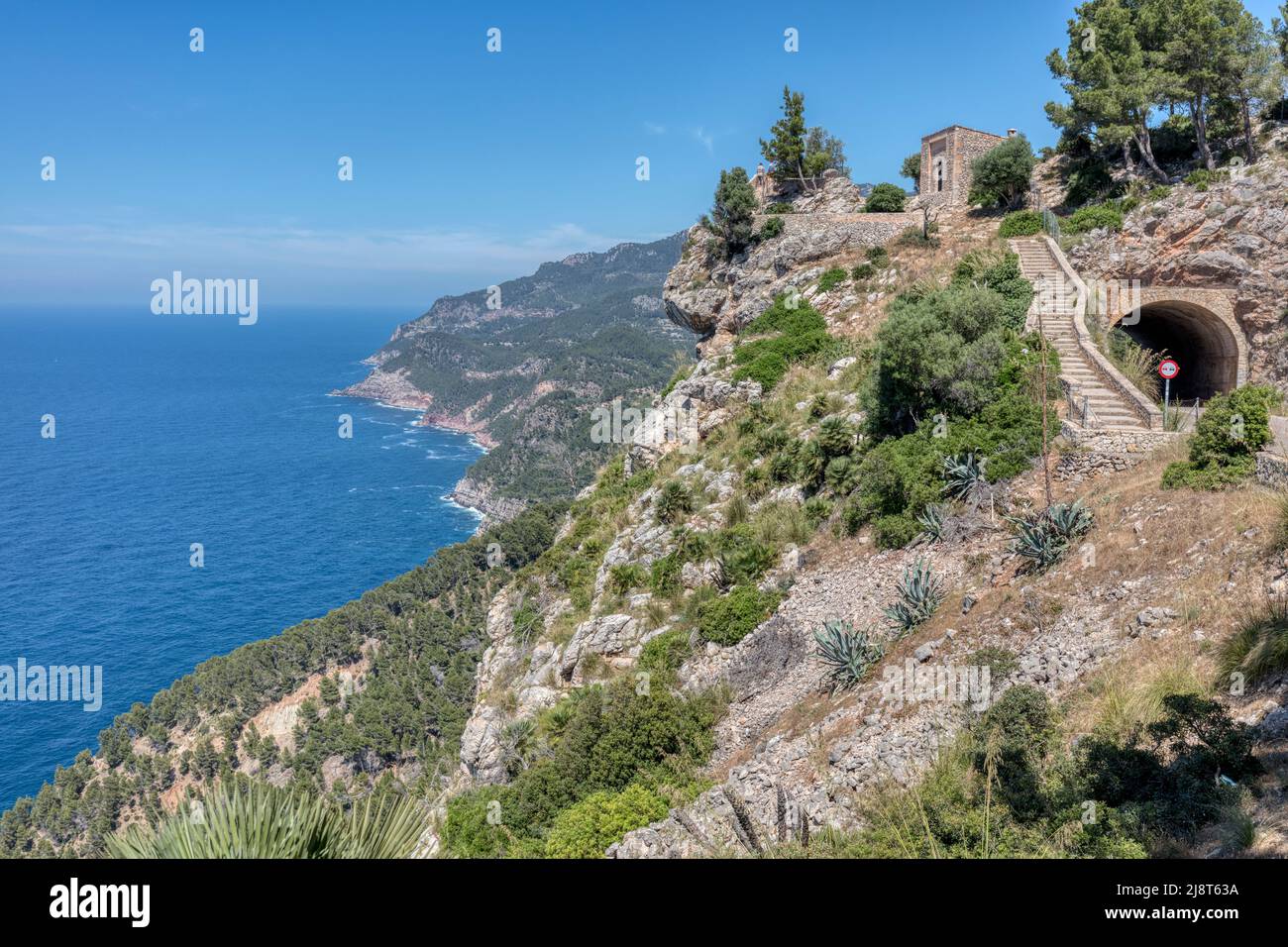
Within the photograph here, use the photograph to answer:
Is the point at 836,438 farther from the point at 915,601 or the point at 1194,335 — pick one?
the point at 1194,335

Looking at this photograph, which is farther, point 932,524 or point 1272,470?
point 932,524

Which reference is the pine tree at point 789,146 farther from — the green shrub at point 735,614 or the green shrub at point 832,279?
the green shrub at point 735,614

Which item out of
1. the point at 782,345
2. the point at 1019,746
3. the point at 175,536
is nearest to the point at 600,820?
the point at 1019,746

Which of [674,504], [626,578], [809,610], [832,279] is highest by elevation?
[832,279]

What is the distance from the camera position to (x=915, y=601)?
41.1 feet

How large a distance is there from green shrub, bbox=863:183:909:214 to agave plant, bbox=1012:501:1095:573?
23506 millimetres

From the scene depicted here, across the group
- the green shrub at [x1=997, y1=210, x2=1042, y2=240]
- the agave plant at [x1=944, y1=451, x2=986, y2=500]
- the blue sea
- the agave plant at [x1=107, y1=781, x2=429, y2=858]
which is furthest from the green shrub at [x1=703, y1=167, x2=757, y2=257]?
the blue sea

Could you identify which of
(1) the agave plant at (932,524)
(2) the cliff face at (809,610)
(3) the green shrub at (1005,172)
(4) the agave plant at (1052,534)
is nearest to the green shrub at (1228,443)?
(2) the cliff face at (809,610)

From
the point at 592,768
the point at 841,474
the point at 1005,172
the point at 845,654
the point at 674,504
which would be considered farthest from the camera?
the point at 1005,172

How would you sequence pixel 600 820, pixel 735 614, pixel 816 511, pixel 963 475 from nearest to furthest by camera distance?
pixel 600 820, pixel 963 475, pixel 735 614, pixel 816 511

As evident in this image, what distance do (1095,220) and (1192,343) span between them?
18.1 feet

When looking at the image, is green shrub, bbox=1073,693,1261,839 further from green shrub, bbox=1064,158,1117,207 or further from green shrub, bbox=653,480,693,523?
green shrub, bbox=1064,158,1117,207

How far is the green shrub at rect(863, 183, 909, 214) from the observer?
32.0 meters
